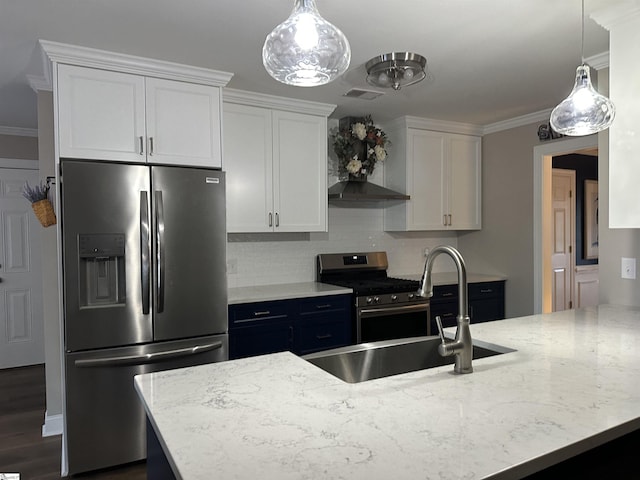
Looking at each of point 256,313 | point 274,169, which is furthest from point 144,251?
point 274,169

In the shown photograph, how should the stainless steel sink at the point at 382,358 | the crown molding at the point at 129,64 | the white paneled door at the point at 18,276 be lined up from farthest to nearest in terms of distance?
the white paneled door at the point at 18,276 < the crown molding at the point at 129,64 < the stainless steel sink at the point at 382,358

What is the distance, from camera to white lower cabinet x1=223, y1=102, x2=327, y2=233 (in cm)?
331

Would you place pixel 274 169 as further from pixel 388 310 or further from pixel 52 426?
pixel 52 426

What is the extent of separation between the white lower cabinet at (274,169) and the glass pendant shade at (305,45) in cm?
199

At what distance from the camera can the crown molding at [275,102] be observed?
3258mm

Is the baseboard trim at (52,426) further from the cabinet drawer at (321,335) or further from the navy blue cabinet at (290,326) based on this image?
the cabinet drawer at (321,335)

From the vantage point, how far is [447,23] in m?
2.21

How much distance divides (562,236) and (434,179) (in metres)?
2.01

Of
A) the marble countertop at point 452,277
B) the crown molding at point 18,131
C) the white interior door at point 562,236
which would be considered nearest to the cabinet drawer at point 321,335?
the marble countertop at point 452,277

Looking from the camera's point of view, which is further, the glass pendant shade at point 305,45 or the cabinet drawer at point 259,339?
the cabinet drawer at point 259,339

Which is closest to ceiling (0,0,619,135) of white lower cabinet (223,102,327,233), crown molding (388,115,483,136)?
white lower cabinet (223,102,327,233)

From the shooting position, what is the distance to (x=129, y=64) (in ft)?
8.51

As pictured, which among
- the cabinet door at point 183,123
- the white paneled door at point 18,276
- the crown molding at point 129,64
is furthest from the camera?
the white paneled door at point 18,276

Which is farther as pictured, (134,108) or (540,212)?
(540,212)
